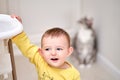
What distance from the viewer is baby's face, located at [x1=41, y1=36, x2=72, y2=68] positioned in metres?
1.24

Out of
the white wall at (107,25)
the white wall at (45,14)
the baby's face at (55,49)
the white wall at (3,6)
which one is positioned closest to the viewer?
the baby's face at (55,49)

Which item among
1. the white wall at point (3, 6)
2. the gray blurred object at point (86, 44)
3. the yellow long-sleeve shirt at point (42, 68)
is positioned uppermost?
the white wall at point (3, 6)

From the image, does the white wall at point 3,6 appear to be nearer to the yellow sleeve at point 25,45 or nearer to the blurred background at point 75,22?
the blurred background at point 75,22

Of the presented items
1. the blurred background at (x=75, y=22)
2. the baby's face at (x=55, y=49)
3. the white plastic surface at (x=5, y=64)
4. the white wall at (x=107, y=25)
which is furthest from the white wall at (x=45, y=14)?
the baby's face at (x=55, y=49)

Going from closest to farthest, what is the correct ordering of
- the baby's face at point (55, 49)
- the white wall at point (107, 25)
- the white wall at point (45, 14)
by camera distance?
the baby's face at point (55, 49)
the white wall at point (107, 25)
the white wall at point (45, 14)

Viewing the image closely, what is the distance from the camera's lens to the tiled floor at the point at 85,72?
2088 mm

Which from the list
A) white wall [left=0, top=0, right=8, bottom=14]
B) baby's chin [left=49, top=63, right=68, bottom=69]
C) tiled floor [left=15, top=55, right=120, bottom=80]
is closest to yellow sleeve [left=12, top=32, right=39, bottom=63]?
baby's chin [left=49, top=63, right=68, bottom=69]

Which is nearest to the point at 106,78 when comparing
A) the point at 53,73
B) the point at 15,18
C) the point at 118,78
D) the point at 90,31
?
the point at 118,78

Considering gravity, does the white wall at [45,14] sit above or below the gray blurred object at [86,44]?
above

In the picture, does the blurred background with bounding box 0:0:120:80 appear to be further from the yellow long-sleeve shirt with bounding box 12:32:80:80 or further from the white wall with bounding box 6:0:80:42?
the yellow long-sleeve shirt with bounding box 12:32:80:80

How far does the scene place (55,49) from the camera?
4.09ft

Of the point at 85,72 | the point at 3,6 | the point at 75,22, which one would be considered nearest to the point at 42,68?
the point at 85,72

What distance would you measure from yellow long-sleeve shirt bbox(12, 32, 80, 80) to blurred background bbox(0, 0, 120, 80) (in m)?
0.77

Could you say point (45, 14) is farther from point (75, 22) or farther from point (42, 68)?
point (42, 68)
